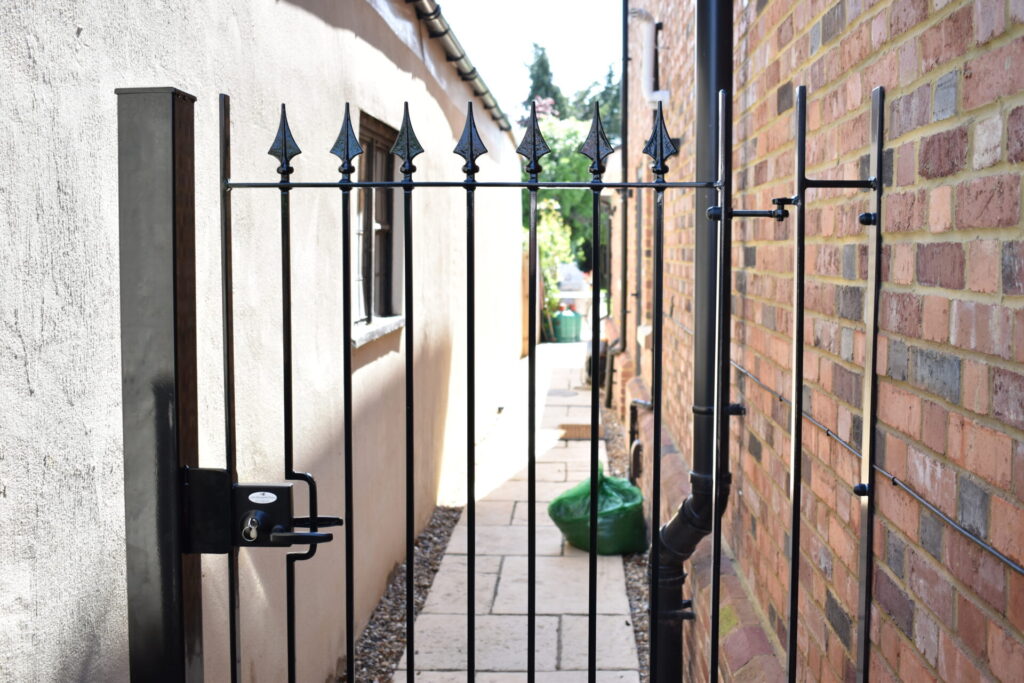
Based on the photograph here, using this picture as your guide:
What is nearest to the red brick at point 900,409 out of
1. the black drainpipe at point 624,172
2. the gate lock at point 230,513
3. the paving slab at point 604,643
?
the gate lock at point 230,513

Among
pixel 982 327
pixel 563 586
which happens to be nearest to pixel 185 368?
pixel 982 327

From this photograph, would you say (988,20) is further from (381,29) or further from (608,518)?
(608,518)

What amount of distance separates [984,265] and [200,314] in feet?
7.02

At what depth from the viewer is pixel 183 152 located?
1.88 meters

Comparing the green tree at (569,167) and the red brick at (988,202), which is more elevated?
the green tree at (569,167)

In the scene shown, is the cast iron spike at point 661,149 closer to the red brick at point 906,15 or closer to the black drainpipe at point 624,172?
the red brick at point 906,15

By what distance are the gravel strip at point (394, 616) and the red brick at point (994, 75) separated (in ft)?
12.9

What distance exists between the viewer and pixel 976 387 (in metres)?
1.53

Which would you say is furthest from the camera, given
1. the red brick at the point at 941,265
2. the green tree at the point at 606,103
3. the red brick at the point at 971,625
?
the green tree at the point at 606,103

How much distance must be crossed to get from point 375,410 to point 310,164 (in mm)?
Result: 1681

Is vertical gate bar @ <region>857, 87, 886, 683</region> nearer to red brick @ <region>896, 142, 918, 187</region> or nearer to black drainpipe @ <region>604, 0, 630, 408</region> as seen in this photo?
red brick @ <region>896, 142, 918, 187</region>

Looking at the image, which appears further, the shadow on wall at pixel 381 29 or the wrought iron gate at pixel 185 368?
the shadow on wall at pixel 381 29

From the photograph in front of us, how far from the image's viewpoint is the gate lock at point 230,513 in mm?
1905

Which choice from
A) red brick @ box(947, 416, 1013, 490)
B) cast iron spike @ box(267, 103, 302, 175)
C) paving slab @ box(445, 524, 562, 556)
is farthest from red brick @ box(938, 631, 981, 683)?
paving slab @ box(445, 524, 562, 556)
